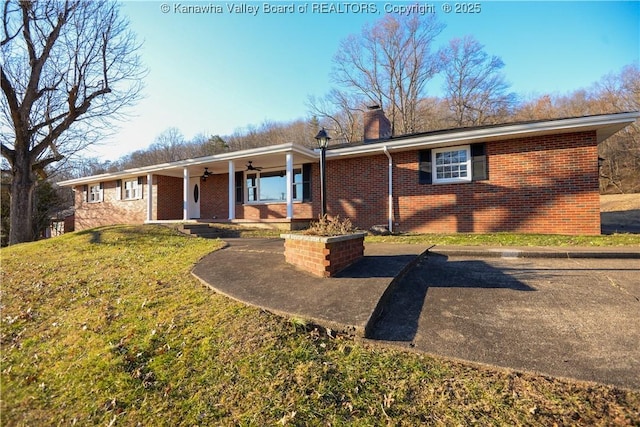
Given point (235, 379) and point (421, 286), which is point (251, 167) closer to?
point (421, 286)

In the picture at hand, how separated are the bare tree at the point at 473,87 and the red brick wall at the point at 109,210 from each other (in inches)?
1072

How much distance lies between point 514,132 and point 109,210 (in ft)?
65.0

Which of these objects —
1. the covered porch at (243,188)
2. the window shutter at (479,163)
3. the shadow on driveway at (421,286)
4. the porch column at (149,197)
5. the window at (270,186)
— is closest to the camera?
the shadow on driveway at (421,286)

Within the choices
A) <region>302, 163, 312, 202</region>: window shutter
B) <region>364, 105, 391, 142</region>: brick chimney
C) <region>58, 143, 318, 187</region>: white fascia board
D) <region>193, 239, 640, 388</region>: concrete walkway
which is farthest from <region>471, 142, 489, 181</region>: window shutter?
<region>302, 163, 312, 202</region>: window shutter

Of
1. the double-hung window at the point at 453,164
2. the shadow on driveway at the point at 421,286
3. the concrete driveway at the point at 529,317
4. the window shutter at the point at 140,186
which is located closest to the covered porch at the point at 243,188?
the window shutter at the point at 140,186

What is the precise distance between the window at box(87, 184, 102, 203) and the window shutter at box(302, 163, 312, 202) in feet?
44.8

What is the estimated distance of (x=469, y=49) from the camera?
29.8 m

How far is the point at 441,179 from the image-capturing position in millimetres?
9711

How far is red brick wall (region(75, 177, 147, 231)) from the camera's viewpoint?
16.4m

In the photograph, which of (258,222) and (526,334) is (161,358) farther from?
(258,222)

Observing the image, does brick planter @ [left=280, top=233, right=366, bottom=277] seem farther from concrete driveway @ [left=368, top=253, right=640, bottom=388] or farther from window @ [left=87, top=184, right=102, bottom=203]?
window @ [left=87, top=184, right=102, bottom=203]

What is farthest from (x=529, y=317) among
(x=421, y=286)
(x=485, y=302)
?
(x=421, y=286)

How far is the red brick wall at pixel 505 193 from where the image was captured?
8070mm

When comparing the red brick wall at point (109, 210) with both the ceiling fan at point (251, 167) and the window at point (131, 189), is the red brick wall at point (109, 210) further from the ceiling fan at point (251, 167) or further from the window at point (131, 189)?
the ceiling fan at point (251, 167)
